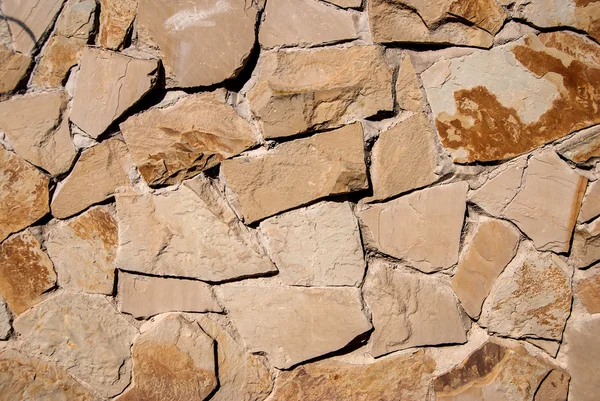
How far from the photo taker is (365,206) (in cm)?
124

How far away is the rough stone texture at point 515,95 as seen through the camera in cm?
111

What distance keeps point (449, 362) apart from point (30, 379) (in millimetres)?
1055

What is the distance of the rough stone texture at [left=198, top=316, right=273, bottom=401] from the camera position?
1.28 meters

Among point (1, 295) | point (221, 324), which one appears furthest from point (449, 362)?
point (1, 295)

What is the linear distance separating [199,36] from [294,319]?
2.31 feet

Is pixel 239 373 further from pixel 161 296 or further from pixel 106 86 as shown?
pixel 106 86

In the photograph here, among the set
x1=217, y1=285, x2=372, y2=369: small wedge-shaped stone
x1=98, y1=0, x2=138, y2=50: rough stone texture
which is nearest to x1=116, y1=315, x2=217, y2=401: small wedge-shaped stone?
x1=217, y1=285, x2=372, y2=369: small wedge-shaped stone

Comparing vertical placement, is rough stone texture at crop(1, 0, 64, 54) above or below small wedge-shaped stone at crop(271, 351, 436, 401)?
above

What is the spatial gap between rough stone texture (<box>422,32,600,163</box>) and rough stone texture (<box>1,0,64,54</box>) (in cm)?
93

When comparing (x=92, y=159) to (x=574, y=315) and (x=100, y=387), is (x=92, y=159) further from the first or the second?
(x=574, y=315)

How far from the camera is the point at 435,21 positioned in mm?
1154

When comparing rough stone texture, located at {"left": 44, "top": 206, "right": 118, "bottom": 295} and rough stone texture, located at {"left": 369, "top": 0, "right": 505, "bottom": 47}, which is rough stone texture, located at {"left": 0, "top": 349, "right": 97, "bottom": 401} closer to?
rough stone texture, located at {"left": 44, "top": 206, "right": 118, "bottom": 295}

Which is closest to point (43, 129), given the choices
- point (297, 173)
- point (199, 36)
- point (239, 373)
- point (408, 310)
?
point (199, 36)

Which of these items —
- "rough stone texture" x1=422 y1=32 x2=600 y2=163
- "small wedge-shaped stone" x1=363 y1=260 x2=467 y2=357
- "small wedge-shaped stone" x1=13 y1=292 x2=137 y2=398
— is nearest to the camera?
"rough stone texture" x1=422 y1=32 x2=600 y2=163
